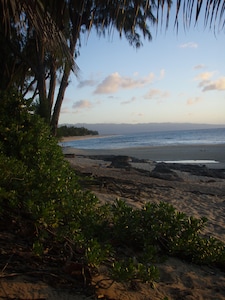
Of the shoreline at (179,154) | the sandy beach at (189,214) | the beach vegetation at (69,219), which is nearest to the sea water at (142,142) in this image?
the shoreline at (179,154)

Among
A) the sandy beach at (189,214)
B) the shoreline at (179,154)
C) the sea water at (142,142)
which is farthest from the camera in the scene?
the sea water at (142,142)

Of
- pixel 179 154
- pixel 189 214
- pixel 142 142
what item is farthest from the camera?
pixel 142 142

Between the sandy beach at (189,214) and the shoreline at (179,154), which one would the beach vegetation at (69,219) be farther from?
the shoreline at (179,154)

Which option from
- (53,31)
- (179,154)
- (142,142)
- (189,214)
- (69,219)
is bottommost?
(179,154)

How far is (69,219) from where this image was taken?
111 inches

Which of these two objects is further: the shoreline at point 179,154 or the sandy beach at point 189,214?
the shoreline at point 179,154

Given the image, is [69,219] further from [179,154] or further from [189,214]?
[179,154]

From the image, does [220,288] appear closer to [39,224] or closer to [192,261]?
[192,261]

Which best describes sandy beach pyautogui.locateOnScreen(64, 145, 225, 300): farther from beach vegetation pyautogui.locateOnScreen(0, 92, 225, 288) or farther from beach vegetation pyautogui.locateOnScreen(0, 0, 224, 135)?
beach vegetation pyautogui.locateOnScreen(0, 0, 224, 135)

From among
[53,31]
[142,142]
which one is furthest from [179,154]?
[142,142]

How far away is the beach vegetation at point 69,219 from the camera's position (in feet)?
7.69

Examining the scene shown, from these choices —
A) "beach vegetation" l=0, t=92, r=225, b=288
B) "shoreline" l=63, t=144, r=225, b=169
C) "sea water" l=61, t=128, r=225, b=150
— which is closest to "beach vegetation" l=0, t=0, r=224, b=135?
"beach vegetation" l=0, t=92, r=225, b=288

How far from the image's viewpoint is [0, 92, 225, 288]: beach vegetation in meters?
2.34

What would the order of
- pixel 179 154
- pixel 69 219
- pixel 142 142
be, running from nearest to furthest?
pixel 69 219 < pixel 179 154 < pixel 142 142
